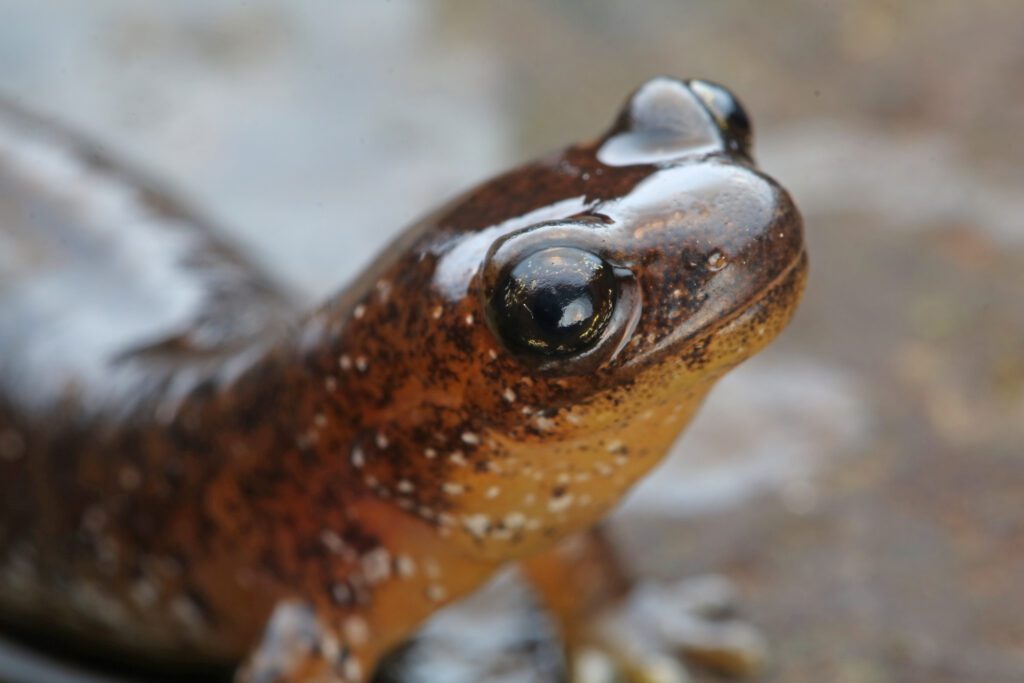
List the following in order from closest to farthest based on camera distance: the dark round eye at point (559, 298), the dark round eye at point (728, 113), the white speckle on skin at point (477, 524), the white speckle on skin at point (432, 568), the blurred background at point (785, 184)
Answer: the dark round eye at point (559, 298) → the dark round eye at point (728, 113) → the white speckle on skin at point (477, 524) → the white speckle on skin at point (432, 568) → the blurred background at point (785, 184)

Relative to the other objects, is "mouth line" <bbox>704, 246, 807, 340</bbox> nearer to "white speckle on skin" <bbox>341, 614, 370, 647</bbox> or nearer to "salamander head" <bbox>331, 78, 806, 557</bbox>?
"salamander head" <bbox>331, 78, 806, 557</bbox>

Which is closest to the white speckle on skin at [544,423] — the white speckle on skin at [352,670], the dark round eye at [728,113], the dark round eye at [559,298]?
the dark round eye at [559,298]

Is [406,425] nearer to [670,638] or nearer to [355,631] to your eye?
[355,631]

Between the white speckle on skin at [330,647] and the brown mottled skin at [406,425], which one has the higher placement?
the brown mottled skin at [406,425]

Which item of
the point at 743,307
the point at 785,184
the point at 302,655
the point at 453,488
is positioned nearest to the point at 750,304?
the point at 743,307

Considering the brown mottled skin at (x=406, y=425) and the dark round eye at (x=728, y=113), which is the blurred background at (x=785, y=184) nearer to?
the brown mottled skin at (x=406, y=425)

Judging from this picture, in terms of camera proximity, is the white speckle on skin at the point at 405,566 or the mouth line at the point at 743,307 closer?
the mouth line at the point at 743,307
